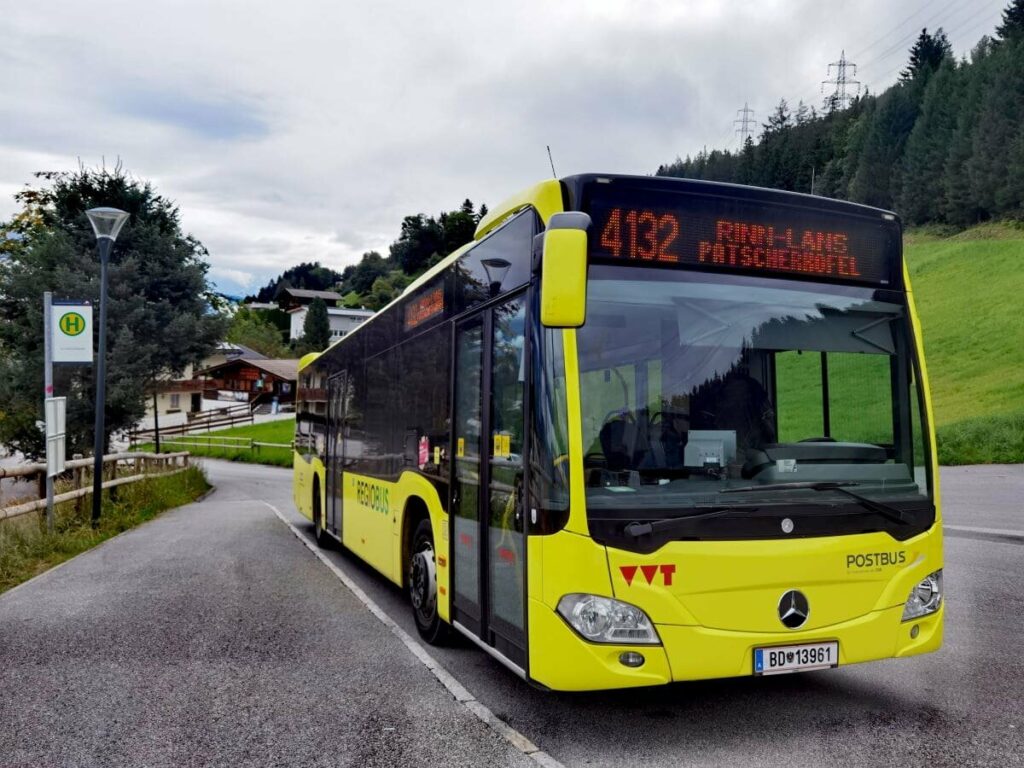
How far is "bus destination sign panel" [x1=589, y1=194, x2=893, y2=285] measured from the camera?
4855 mm

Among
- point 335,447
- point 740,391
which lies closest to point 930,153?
point 335,447

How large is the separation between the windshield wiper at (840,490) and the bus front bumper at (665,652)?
22.1 inches

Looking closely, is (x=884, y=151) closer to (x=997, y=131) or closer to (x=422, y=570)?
(x=997, y=131)

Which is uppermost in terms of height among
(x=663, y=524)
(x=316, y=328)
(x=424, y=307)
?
(x=316, y=328)

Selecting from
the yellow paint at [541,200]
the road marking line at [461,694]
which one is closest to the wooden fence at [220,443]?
the road marking line at [461,694]

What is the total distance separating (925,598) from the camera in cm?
505

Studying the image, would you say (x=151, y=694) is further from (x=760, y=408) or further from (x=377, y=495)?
(x=760, y=408)

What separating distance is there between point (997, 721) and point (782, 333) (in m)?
2.43

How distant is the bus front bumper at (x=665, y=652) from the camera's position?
14.5ft

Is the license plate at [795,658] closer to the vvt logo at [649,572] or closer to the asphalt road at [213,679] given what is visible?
the vvt logo at [649,572]

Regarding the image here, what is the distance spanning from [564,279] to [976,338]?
43.2m

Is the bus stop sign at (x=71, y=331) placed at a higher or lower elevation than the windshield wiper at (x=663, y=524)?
higher

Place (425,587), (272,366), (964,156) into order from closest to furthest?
(425,587), (964,156), (272,366)

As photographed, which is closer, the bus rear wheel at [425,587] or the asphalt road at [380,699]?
the asphalt road at [380,699]
